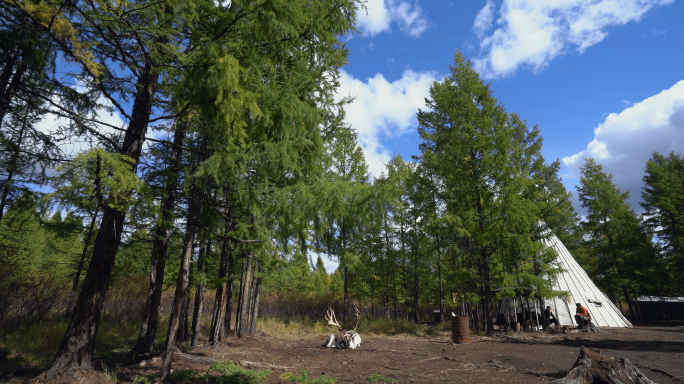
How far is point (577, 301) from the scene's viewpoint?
16.4 meters

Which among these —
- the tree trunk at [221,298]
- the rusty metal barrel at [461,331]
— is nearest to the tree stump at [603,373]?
the rusty metal barrel at [461,331]

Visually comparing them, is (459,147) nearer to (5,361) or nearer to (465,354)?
(465,354)

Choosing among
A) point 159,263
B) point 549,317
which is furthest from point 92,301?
point 549,317

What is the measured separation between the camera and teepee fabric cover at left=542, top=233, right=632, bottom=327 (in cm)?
1600

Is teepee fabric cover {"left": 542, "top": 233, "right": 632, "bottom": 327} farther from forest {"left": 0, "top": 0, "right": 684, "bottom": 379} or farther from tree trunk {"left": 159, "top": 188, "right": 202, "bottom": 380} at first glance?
tree trunk {"left": 159, "top": 188, "right": 202, "bottom": 380}

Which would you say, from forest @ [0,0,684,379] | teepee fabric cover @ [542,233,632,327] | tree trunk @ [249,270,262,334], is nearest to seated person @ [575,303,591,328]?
teepee fabric cover @ [542,233,632,327]

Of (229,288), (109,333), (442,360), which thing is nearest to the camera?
(442,360)

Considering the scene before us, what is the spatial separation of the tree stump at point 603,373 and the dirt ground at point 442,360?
3.77 feet

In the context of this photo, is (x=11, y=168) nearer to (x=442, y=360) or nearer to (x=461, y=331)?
(x=442, y=360)

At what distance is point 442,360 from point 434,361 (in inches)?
10.7

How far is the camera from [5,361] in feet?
23.8

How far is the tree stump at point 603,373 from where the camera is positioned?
4680 mm

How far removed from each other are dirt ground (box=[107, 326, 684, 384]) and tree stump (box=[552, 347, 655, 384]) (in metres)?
1.15

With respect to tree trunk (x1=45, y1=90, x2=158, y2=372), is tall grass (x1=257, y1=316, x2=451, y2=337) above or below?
below
